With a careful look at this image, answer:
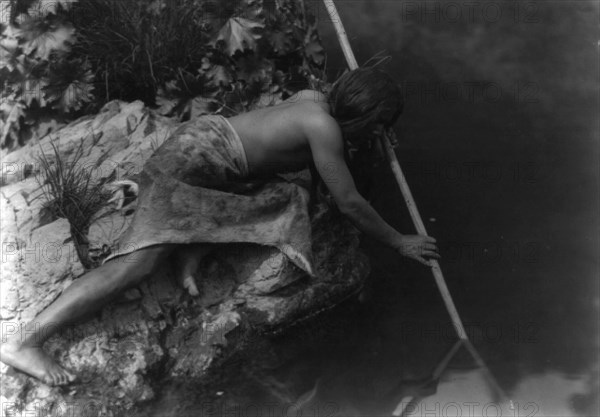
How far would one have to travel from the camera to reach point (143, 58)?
196 inches

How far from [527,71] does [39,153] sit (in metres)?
3.77

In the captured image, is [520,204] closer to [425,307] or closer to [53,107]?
[425,307]

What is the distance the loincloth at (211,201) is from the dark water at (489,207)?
27.4 inches

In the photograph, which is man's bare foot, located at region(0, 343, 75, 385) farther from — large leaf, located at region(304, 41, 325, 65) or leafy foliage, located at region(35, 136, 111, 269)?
large leaf, located at region(304, 41, 325, 65)

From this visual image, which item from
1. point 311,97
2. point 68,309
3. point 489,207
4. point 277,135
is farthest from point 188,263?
point 489,207

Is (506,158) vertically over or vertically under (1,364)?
under

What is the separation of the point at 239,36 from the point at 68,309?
2.15 metres

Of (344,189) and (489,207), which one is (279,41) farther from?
(489,207)

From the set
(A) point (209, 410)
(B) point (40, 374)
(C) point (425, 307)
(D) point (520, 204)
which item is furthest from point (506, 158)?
(B) point (40, 374)

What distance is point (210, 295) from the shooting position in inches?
157

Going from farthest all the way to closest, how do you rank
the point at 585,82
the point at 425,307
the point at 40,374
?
the point at 585,82
the point at 425,307
the point at 40,374

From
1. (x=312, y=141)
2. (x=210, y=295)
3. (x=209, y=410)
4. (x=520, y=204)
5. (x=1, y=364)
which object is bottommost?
(x=520, y=204)

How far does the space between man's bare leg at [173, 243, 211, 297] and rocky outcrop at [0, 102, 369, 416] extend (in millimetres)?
59

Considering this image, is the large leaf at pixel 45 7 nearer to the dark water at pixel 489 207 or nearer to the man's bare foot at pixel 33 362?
the dark water at pixel 489 207
